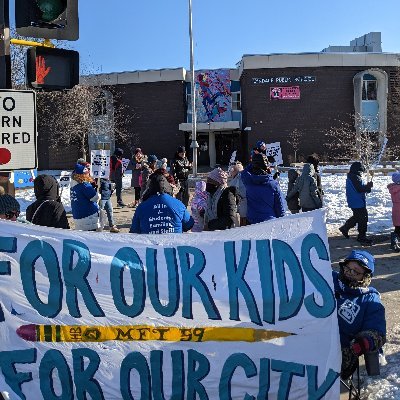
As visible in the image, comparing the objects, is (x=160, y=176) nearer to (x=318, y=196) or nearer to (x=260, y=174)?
(x=260, y=174)

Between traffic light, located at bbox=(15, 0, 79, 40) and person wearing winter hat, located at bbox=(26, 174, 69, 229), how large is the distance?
1601mm

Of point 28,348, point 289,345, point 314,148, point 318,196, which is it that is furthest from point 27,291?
point 314,148

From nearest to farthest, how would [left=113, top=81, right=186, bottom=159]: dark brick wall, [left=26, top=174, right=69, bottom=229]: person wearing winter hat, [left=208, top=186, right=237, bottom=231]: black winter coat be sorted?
[left=26, top=174, right=69, bottom=229]: person wearing winter hat → [left=208, top=186, right=237, bottom=231]: black winter coat → [left=113, top=81, right=186, bottom=159]: dark brick wall

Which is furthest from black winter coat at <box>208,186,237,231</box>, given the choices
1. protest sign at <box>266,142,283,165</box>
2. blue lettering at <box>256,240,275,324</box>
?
protest sign at <box>266,142,283,165</box>

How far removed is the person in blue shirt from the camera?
480 cm

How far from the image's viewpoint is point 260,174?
6.45 meters

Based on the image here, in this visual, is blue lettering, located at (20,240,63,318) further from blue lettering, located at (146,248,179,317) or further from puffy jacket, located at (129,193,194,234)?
puffy jacket, located at (129,193,194,234)

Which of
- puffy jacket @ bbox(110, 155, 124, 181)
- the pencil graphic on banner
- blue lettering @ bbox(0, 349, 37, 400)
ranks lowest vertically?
blue lettering @ bbox(0, 349, 37, 400)

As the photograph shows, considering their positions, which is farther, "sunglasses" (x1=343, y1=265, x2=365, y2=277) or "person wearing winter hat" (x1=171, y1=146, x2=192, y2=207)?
"person wearing winter hat" (x1=171, y1=146, x2=192, y2=207)

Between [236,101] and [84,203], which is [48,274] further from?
[236,101]

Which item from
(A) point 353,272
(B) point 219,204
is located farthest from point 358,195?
(A) point 353,272

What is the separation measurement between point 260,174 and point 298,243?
9.15 feet

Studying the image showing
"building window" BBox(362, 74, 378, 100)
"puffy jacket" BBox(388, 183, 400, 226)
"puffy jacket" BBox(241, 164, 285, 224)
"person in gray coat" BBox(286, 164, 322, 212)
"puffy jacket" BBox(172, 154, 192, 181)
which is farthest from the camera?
"building window" BBox(362, 74, 378, 100)

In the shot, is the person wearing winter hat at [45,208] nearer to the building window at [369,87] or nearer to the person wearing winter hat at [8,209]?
the person wearing winter hat at [8,209]
